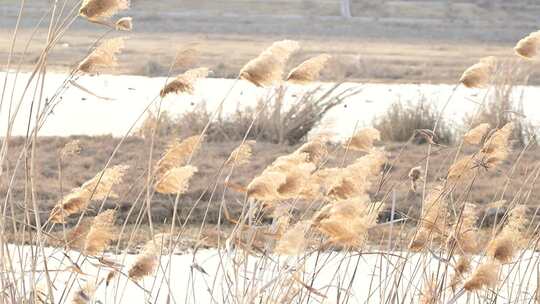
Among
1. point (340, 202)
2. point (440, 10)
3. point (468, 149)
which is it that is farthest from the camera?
point (440, 10)

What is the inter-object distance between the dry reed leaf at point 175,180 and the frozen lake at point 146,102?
6144 millimetres

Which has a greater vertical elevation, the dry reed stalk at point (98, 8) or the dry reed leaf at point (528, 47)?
the dry reed stalk at point (98, 8)

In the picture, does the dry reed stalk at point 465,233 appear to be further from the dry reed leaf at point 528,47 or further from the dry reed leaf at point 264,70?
the dry reed leaf at point 264,70

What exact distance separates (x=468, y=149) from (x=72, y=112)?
3662 mm

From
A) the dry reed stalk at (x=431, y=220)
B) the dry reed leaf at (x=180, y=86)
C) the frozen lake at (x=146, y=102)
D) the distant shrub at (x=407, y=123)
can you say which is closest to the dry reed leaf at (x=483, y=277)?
the dry reed stalk at (x=431, y=220)

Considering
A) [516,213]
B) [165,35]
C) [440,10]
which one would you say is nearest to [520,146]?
[516,213]

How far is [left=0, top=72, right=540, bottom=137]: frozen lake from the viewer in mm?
10297

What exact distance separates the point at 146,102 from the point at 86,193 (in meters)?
9.28

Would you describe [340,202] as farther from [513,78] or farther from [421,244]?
[513,78]

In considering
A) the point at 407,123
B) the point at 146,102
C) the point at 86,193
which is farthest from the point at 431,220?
the point at 146,102

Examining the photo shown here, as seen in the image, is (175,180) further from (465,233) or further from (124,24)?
(465,233)

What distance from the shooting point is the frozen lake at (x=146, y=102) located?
10297mm

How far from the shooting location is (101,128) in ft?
34.1

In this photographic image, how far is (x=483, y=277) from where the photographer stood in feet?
8.95
